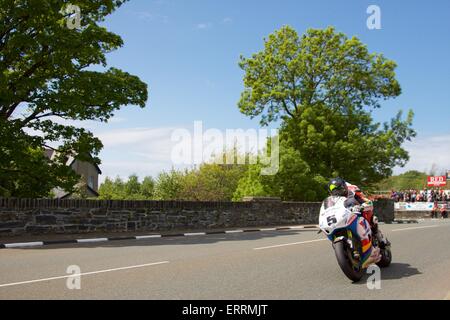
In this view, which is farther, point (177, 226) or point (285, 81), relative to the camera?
point (285, 81)

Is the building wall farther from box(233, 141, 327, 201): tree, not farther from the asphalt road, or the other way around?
the asphalt road

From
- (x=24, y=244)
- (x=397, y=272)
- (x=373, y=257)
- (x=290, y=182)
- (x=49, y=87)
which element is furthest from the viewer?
(x=290, y=182)

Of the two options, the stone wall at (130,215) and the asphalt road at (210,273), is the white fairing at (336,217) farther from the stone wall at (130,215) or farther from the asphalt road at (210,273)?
the stone wall at (130,215)


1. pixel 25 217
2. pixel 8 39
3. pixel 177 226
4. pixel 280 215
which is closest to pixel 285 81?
pixel 280 215

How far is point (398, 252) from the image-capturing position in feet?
37.8

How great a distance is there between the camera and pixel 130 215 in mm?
18000

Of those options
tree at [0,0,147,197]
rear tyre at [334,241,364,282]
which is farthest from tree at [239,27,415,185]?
rear tyre at [334,241,364,282]

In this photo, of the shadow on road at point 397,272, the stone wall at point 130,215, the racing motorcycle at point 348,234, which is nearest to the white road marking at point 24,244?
the stone wall at point 130,215

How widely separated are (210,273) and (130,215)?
409 inches

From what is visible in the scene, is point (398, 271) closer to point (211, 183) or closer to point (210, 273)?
point (210, 273)

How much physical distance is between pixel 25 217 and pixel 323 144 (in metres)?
22.9

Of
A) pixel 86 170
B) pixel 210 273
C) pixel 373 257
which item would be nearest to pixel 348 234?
pixel 373 257

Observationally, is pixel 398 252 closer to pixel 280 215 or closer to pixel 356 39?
pixel 280 215

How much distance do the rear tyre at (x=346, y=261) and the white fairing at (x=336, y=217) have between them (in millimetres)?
262
